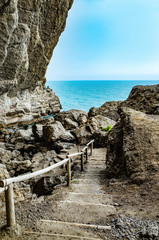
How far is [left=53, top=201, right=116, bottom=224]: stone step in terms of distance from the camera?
10.7 feet

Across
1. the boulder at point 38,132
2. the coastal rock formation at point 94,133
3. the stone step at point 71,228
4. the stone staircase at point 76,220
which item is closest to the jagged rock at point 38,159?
the boulder at point 38,132

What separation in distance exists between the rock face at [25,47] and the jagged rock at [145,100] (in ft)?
34.3

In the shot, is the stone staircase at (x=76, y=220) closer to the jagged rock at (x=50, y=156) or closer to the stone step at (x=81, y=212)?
the stone step at (x=81, y=212)

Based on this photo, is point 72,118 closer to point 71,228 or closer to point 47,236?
point 71,228

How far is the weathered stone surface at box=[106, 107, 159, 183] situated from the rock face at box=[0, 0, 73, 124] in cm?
1175

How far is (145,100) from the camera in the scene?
905cm

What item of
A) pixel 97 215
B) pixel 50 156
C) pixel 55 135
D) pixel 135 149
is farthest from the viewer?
pixel 55 135

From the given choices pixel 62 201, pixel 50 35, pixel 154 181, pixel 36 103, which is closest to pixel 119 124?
pixel 154 181

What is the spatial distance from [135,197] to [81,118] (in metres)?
16.6

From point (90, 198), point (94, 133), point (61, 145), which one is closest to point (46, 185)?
point (90, 198)

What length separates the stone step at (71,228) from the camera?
2.72 m

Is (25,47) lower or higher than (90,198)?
higher

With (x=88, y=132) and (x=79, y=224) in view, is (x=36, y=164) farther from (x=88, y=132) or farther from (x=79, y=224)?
(x=79, y=224)

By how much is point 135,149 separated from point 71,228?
3.20 metres
